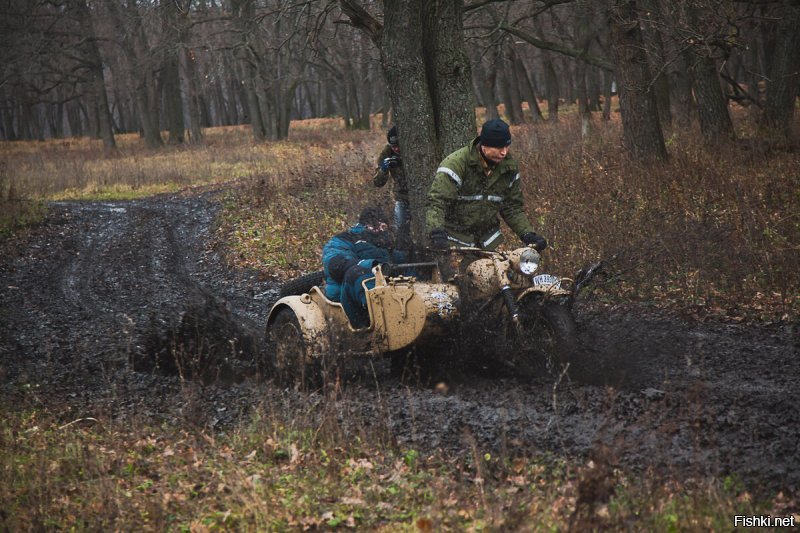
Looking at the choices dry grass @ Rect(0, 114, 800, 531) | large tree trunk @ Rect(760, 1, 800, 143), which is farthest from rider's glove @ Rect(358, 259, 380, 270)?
large tree trunk @ Rect(760, 1, 800, 143)

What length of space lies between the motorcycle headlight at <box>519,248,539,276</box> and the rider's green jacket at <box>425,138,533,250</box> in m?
0.71

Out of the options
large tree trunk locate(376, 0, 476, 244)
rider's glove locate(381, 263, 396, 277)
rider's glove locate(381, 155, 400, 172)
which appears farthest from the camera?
rider's glove locate(381, 155, 400, 172)

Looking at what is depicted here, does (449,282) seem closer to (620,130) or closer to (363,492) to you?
(363,492)

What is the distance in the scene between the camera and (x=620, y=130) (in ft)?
69.1

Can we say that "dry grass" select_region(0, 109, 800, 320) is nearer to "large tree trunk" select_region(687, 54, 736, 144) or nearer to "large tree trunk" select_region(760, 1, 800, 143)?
"large tree trunk" select_region(687, 54, 736, 144)

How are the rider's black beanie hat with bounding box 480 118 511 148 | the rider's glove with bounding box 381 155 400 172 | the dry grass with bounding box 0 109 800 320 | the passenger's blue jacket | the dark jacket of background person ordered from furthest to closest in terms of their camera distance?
the dark jacket of background person, the rider's glove with bounding box 381 155 400 172, the dry grass with bounding box 0 109 800 320, the passenger's blue jacket, the rider's black beanie hat with bounding box 480 118 511 148

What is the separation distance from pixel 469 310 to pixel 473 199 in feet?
3.70

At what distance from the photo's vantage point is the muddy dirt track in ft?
17.4

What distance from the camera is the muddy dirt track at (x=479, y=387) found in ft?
17.4

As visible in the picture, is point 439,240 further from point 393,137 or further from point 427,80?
point 393,137

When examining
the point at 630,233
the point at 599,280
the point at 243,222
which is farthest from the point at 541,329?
the point at 243,222

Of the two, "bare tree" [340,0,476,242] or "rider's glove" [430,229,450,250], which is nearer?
"rider's glove" [430,229,450,250]

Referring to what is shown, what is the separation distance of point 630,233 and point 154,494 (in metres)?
7.98

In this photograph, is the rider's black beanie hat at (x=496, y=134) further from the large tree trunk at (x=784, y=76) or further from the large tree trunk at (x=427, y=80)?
the large tree trunk at (x=784, y=76)
